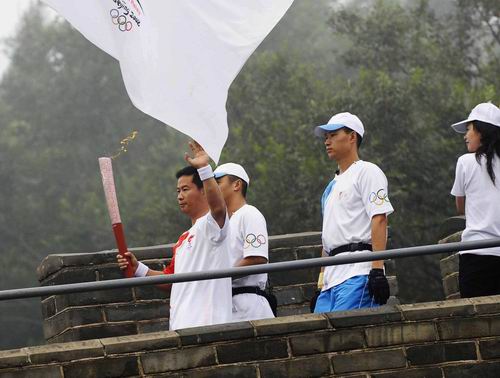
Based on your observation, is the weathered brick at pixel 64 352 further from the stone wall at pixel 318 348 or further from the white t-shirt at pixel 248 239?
the white t-shirt at pixel 248 239

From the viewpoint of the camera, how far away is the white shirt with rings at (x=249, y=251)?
286 inches

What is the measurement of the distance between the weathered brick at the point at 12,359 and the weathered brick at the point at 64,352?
3 cm

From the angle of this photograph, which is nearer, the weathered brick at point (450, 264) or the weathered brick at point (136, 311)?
the weathered brick at point (136, 311)

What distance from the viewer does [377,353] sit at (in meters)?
6.66

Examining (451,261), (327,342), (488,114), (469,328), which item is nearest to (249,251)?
(327,342)

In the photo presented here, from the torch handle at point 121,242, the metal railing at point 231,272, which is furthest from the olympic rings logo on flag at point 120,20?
the metal railing at point 231,272

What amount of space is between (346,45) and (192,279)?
4170 centimetres

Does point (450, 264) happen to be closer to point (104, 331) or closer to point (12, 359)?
point (104, 331)

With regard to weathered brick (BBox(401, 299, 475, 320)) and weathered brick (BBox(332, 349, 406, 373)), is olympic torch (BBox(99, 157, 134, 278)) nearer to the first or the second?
weathered brick (BBox(332, 349, 406, 373))

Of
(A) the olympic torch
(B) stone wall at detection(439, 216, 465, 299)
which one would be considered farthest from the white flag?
(B) stone wall at detection(439, 216, 465, 299)

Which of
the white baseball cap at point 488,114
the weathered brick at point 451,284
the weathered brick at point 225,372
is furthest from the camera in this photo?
the weathered brick at point 451,284

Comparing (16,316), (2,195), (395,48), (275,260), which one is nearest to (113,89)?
(2,195)

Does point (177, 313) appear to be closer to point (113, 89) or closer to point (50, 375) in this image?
point (50, 375)

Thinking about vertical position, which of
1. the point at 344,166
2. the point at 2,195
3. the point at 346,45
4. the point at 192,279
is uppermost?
the point at 346,45
